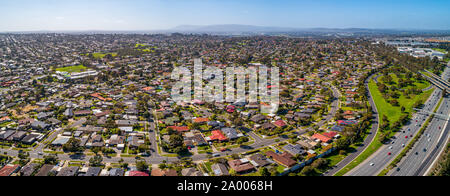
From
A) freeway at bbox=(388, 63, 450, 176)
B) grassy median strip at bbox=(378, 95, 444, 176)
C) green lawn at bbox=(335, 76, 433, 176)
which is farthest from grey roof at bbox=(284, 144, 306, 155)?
freeway at bbox=(388, 63, 450, 176)

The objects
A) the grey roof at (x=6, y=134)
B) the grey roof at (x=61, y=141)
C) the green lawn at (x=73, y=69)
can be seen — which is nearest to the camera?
the grey roof at (x=61, y=141)

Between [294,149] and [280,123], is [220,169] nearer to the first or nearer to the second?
[294,149]

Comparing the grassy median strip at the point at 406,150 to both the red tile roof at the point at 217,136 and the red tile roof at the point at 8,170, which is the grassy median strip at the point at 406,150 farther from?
the red tile roof at the point at 8,170

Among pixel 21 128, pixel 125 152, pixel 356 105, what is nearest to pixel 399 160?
pixel 356 105

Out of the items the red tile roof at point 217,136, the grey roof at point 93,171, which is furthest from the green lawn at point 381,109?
the grey roof at point 93,171

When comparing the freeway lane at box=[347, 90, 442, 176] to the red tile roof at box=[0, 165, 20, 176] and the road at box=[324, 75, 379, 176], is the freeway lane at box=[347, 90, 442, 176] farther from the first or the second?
the red tile roof at box=[0, 165, 20, 176]
